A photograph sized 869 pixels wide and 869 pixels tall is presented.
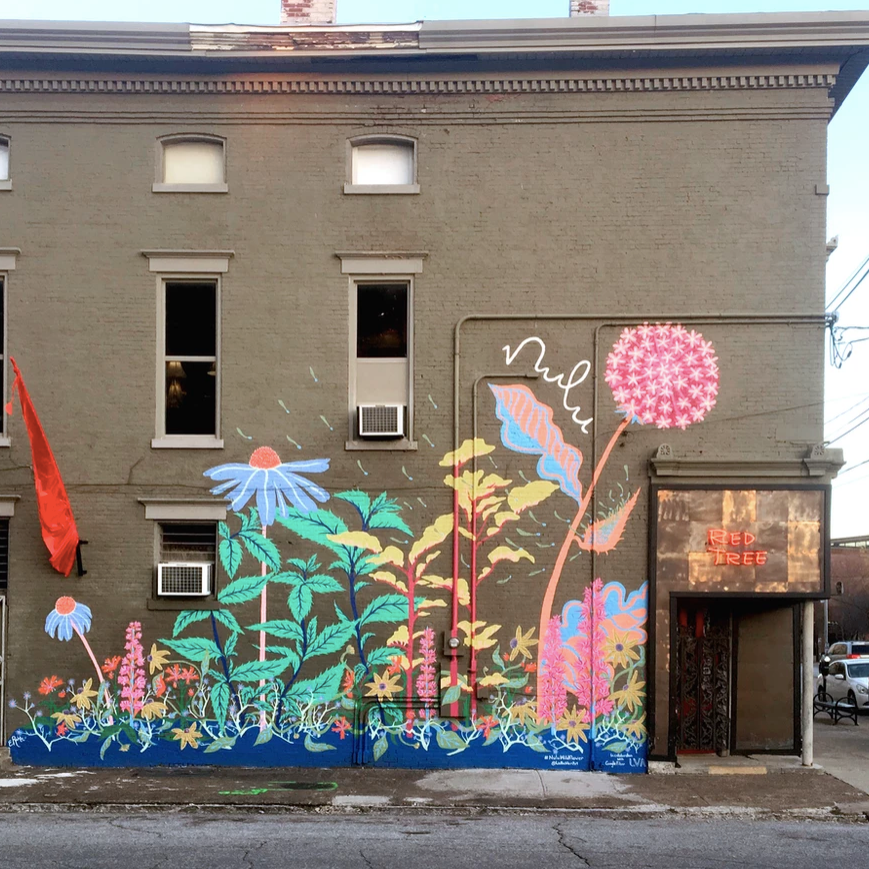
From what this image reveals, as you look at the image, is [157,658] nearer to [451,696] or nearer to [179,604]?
[179,604]

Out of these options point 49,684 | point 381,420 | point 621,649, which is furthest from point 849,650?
point 49,684

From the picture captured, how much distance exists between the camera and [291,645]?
1265 centimetres

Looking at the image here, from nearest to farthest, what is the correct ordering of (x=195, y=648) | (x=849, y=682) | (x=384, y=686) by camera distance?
1. (x=384, y=686)
2. (x=195, y=648)
3. (x=849, y=682)

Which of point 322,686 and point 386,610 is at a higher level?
point 386,610

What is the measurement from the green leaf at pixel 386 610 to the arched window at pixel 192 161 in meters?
5.83

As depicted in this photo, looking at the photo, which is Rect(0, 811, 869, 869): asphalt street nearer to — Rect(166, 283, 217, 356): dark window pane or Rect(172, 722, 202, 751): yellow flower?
Rect(172, 722, 202, 751): yellow flower

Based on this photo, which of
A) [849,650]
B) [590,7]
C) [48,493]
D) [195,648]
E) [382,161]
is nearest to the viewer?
[48,493]

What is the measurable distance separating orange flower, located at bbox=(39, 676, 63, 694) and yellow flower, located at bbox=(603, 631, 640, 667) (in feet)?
22.7

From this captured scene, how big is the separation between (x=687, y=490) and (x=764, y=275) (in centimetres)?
291

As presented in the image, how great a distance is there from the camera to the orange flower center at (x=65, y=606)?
1273cm

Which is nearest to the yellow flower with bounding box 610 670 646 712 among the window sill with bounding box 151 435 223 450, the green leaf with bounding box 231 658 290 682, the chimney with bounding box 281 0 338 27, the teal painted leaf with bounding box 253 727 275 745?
the green leaf with bounding box 231 658 290 682

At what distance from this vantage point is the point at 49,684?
12711 mm

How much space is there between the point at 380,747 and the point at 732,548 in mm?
5048

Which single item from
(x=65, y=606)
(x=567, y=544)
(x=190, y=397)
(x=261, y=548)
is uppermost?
(x=190, y=397)
